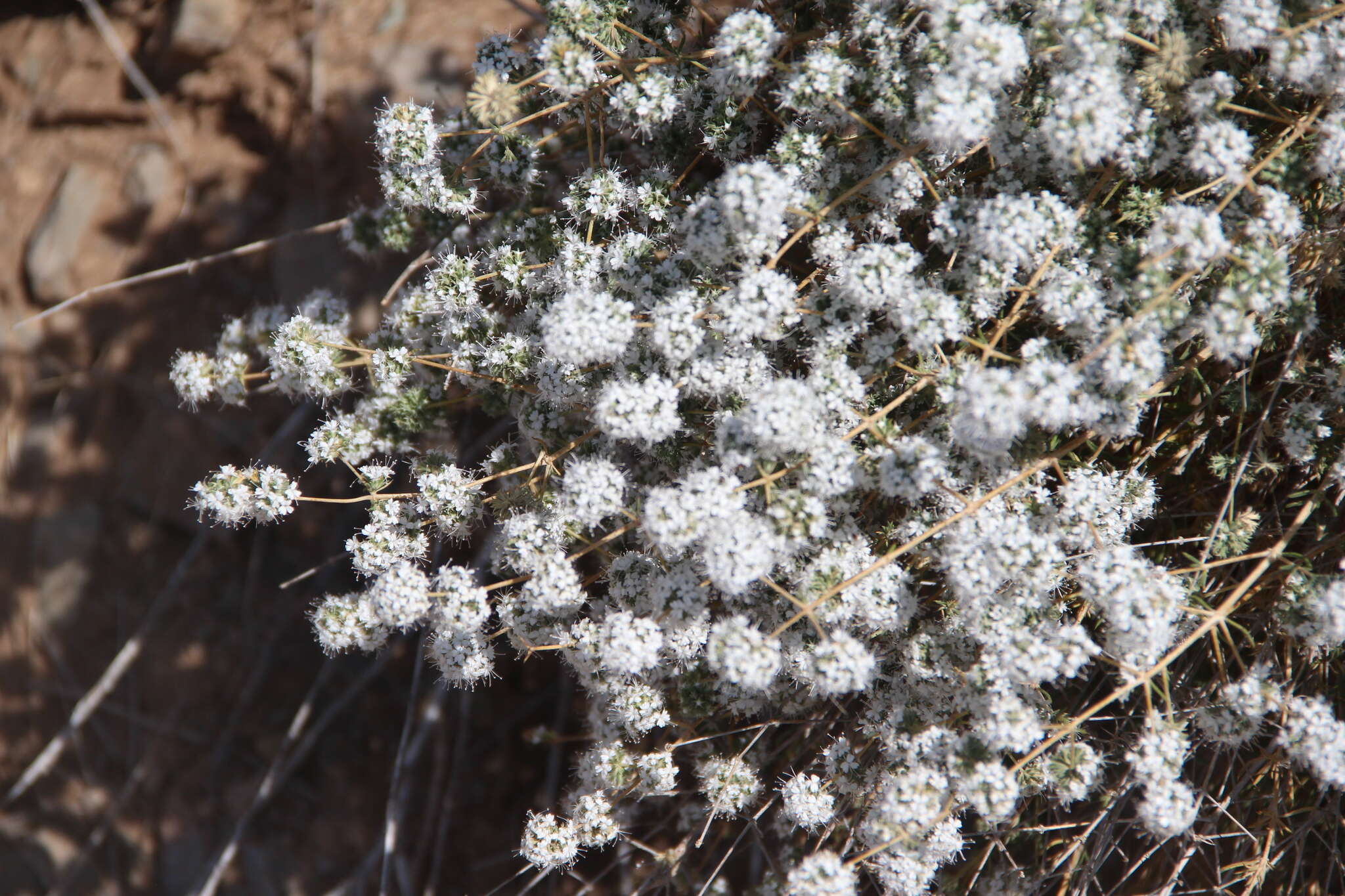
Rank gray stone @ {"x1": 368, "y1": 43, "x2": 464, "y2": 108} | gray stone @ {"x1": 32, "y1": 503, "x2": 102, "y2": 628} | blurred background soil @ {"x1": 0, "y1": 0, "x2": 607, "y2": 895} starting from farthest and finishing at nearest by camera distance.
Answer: gray stone @ {"x1": 32, "y1": 503, "x2": 102, "y2": 628}, blurred background soil @ {"x1": 0, "y1": 0, "x2": 607, "y2": 895}, gray stone @ {"x1": 368, "y1": 43, "x2": 464, "y2": 108}

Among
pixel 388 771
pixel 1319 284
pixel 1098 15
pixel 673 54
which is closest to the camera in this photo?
pixel 1098 15

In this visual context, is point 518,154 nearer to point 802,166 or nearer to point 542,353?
point 542,353

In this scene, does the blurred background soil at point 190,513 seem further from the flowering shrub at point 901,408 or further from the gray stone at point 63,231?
the flowering shrub at point 901,408

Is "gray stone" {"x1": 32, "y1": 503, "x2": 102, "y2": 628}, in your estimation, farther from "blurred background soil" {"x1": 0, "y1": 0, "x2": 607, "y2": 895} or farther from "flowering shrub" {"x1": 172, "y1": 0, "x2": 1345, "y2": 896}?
"flowering shrub" {"x1": 172, "y1": 0, "x2": 1345, "y2": 896}

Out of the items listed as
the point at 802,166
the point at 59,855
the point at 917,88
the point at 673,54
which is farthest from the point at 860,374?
the point at 59,855

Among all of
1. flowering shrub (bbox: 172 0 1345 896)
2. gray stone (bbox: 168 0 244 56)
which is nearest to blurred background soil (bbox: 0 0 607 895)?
gray stone (bbox: 168 0 244 56)

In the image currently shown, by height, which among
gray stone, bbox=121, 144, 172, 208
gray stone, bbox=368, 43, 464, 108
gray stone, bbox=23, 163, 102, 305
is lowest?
gray stone, bbox=23, 163, 102, 305

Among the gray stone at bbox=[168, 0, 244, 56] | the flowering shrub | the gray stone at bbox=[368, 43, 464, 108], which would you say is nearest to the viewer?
the flowering shrub
